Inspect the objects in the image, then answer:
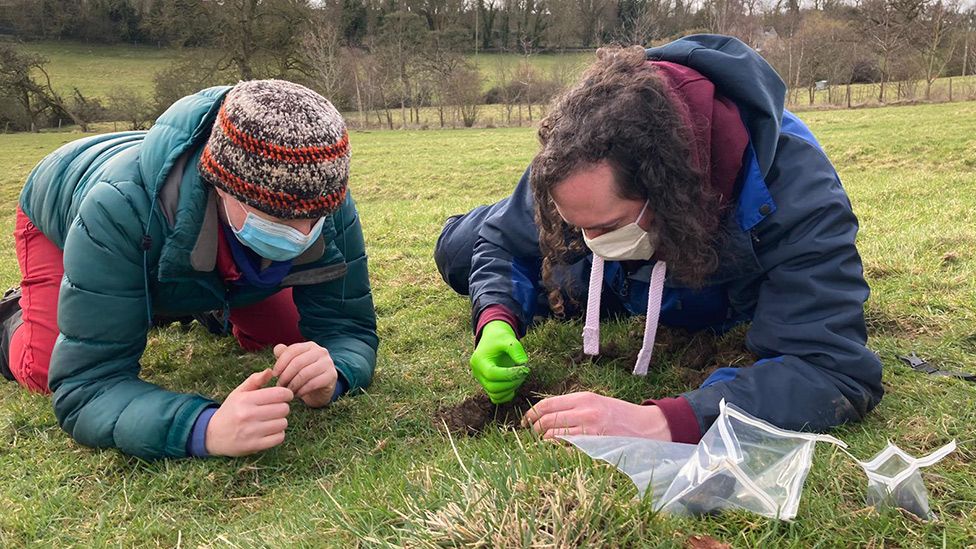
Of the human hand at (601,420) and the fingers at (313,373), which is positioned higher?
the human hand at (601,420)

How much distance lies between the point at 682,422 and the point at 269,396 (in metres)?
1.37

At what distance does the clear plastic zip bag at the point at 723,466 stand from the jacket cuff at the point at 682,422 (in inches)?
7.4

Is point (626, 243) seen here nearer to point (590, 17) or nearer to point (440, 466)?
point (440, 466)

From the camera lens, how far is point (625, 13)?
42750 millimetres

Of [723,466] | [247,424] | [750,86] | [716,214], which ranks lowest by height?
[247,424]

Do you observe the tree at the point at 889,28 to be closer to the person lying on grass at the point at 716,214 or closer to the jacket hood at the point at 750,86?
the jacket hood at the point at 750,86

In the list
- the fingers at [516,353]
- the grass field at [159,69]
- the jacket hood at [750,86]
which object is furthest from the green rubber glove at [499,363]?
the grass field at [159,69]

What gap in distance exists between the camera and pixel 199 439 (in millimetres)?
2420

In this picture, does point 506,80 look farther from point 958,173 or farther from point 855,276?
point 855,276

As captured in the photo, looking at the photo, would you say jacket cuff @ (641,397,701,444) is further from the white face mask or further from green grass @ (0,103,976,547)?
the white face mask

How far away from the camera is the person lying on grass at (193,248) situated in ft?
7.38

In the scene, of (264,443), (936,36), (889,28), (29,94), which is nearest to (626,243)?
(264,443)

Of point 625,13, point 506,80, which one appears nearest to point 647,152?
point 506,80

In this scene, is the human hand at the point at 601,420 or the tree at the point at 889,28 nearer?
the human hand at the point at 601,420
